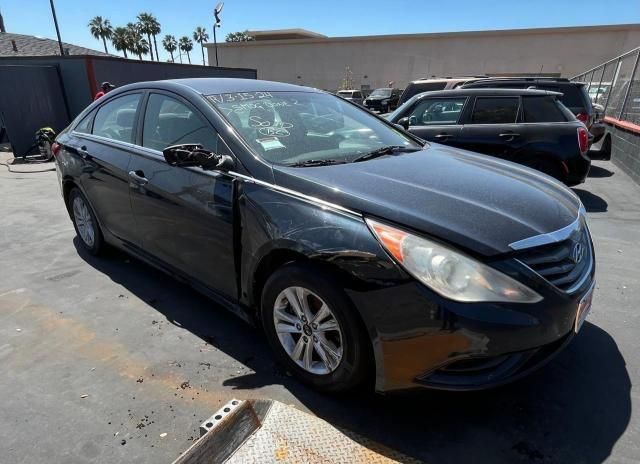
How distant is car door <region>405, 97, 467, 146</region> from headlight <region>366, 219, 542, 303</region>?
4899mm

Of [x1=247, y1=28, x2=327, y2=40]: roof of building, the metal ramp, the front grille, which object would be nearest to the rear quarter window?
the front grille

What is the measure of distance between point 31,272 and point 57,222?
1.73 m

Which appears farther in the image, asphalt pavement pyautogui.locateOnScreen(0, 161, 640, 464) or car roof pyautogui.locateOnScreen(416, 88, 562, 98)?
car roof pyautogui.locateOnScreen(416, 88, 562, 98)

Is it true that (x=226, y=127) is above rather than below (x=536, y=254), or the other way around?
above

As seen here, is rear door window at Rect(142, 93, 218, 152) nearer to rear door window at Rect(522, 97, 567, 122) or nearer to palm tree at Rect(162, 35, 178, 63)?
rear door window at Rect(522, 97, 567, 122)

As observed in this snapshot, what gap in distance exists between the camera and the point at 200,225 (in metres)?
2.76

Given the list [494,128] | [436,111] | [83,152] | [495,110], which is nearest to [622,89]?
[495,110]

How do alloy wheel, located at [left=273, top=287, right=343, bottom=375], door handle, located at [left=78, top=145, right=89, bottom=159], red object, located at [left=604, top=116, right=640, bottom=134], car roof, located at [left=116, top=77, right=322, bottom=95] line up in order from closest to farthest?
1. alloy wheel, located at [left=273, top=287, right=343, bottom=375]
2. car roof, located at [left=116, top=77, right=322, bottom=95]
3. door handle, located at [left=78, top=145, right=89, bottom=159]
4. red object, located at [left=604, top=116, right=640, bottom=134]

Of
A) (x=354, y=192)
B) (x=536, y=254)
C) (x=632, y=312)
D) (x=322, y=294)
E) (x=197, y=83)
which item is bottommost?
(x=632, y=312)

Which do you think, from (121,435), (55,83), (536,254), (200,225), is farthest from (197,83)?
(55,83)

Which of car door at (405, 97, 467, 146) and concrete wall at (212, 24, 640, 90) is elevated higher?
concrete wall at (212, 24, 640, 90)

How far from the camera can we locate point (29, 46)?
2452cm

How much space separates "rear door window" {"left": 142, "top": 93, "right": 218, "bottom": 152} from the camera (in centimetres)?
282

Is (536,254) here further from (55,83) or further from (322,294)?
(55,83)
